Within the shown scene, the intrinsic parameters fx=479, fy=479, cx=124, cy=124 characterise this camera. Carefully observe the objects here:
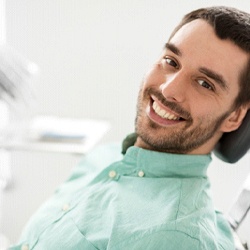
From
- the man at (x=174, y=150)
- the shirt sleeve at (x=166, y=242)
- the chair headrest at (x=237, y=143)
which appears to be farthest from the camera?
the chair headrest at (x=237, y=143)

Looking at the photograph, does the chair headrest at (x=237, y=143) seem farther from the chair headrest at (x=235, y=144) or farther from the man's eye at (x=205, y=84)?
the man's eye at (x=205, y=84)

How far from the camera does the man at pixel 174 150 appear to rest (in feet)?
3.31

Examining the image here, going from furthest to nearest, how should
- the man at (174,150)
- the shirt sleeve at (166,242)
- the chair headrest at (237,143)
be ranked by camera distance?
1. the chair headrest at (237,143)
2. the man at (174,150)
3. the shirt sleeve at (166,242)

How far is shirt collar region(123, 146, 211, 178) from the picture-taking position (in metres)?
1.11

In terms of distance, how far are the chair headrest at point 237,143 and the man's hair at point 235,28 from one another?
5 cm

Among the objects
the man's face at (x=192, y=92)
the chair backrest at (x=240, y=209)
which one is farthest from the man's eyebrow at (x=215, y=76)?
the chair backrest at (x=240, y=209)

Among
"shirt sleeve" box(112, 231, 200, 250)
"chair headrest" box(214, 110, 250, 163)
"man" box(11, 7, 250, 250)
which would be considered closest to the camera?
"shirt sleeve" box(112, 231, 200, 250)

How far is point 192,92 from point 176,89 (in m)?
0.04

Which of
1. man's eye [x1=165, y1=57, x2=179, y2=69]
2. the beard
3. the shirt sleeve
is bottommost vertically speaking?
the shirt sleeve

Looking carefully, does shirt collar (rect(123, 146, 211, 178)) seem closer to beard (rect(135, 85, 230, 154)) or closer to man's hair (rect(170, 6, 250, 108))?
beard (rect(135, 85, 230, 154))

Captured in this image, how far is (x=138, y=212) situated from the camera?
101 centimetres

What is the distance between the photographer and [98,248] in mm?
997

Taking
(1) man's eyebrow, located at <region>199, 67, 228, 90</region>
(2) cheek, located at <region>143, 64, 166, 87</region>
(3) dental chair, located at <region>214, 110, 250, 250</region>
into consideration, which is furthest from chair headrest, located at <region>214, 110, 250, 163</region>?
(2) cheek, located at <region>143, 64, 166, 87</region>

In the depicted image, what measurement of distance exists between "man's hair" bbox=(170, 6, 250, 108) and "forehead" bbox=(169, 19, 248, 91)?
0.01 m
